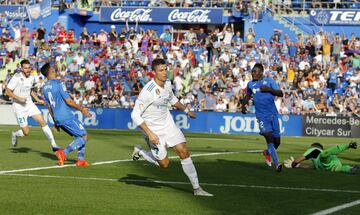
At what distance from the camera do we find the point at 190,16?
167 feet

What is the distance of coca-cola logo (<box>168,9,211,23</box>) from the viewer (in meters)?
50.3

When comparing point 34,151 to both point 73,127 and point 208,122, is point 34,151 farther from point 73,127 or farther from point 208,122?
point 208,122

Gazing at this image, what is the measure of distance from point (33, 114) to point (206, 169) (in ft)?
19.1

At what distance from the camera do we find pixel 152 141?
13594mm

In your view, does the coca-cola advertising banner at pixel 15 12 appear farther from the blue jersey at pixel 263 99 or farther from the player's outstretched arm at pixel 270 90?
the player's outstretched arm at pixel 270 90

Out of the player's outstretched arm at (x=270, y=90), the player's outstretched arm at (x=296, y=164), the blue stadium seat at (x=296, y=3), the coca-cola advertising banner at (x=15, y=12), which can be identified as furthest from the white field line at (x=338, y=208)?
the coca-cola advertising banner at (x=15, y=12)

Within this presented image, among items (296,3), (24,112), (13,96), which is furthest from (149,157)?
→ (296,3)

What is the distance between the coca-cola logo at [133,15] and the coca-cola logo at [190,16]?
1417mm

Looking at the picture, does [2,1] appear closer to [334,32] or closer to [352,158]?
[334,32]

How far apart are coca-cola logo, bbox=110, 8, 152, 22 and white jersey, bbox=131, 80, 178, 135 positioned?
38.4 m

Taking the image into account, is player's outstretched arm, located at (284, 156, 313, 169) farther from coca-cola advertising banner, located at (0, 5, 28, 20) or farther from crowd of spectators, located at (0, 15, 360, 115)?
coca-cola advertising banner, located at (0, 5, 28, 20)

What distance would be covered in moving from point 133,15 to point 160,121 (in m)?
39.0

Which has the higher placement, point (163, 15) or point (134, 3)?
point (134, 3)

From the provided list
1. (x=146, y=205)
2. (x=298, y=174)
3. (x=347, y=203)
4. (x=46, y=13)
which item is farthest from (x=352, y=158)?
(x=46, y=13)
